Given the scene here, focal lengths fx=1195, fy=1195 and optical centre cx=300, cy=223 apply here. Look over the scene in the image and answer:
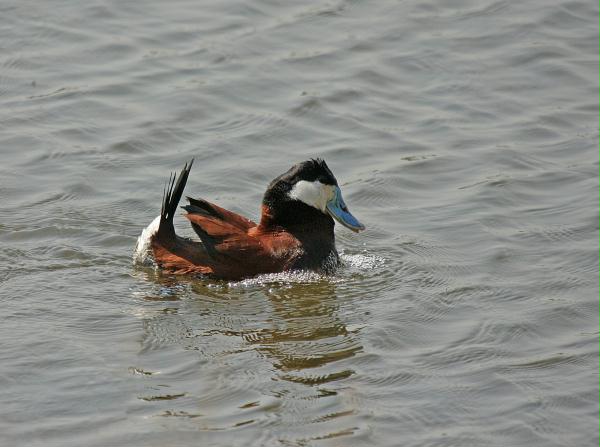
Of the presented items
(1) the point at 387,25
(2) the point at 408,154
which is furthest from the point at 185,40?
(2) the point at 408,154

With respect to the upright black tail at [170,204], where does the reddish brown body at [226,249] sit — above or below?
below

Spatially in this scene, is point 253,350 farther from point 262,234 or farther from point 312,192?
point 312,192

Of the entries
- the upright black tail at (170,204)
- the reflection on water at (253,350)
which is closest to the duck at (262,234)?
the upright black tail at (170,204)

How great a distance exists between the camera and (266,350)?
22.1 ft

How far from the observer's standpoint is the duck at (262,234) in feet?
Answer: 26.0

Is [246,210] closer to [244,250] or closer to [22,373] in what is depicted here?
[244,250]

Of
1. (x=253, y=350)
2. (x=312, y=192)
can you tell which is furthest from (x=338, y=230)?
(x=253, y=350)

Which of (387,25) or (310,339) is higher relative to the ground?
(387,25)

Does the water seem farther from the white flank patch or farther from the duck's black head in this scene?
the duck's black head

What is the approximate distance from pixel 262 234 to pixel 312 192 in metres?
0.45

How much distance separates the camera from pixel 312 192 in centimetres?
821

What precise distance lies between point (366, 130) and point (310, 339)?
3869 millimetres

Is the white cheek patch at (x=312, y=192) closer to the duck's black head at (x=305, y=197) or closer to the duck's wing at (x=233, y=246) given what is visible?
the duck's black head at (x=305, y=197)

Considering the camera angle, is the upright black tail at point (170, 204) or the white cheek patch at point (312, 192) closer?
the upright black tail at point (170, 204)
